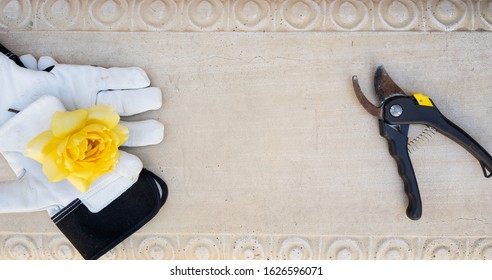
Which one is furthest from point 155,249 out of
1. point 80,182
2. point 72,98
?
point 72,98

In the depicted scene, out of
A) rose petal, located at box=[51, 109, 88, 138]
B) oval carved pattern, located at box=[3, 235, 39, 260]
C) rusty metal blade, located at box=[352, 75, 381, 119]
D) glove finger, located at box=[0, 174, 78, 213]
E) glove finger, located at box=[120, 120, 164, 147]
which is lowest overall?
oval carved pattern, located at box=[3, 235, 39, 260]

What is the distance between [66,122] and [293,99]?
0.45 meters

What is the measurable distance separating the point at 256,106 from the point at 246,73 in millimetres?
72

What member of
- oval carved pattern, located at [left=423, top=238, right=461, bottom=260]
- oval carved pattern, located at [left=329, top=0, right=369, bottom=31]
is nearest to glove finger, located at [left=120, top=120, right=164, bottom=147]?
oval carved pattern, located at [left=329, top=0, right=369, bottom=31]

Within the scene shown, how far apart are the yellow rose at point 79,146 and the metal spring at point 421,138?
1.93 ft

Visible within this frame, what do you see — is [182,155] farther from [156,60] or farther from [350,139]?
[350,139]

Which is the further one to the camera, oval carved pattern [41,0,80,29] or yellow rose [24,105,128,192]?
oval carved pattern [41,0,80,29]

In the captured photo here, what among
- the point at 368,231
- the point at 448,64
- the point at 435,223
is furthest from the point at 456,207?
the point at 448,64

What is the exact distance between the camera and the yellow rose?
89cm

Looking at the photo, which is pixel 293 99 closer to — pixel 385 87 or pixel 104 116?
pixel 385 87

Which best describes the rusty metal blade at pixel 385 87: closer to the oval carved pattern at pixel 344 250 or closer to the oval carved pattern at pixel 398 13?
the oval carved pattern at pixel 398 13

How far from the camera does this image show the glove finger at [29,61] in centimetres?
102

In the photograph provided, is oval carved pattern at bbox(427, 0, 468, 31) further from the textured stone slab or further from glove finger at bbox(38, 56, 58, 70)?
glove finger at bbox(38, 56, 58, 70)

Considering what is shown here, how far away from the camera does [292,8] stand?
1.04m
